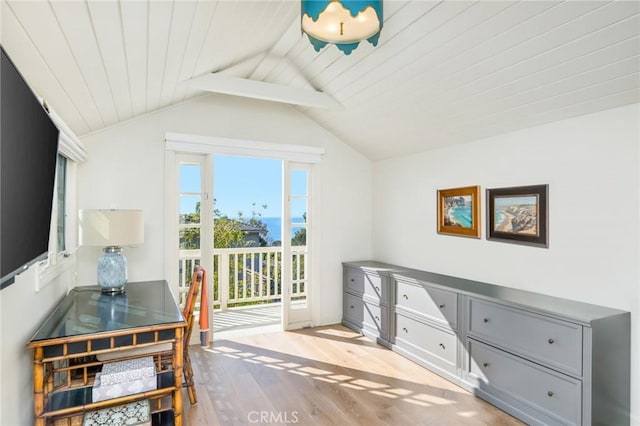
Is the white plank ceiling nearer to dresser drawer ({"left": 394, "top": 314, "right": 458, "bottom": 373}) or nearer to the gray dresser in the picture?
the gray dresser

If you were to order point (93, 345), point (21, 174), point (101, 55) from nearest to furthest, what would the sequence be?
1. point (21, 174)
2. point (101, 55)
3. point (93, 345)

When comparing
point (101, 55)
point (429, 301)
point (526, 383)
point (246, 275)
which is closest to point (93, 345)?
point (101, 55)

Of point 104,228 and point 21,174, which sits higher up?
point 21,174

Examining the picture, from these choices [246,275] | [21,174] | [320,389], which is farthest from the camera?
[246,275]

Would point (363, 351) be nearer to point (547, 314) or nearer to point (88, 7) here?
point (547, 314)

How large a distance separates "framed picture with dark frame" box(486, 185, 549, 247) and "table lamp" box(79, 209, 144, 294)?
2.97 meters

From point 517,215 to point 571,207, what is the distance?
1.35 ft

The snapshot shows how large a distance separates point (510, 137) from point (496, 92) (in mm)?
548

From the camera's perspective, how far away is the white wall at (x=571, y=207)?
7.43 feet

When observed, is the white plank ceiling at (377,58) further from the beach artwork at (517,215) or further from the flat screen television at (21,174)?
the beach artwork at (517,215)

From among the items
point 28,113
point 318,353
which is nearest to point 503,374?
point 318,353

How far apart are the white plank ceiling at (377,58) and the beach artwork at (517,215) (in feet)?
1.96

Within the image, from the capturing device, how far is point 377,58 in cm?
277

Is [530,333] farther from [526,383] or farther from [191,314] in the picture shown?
[191,314]
